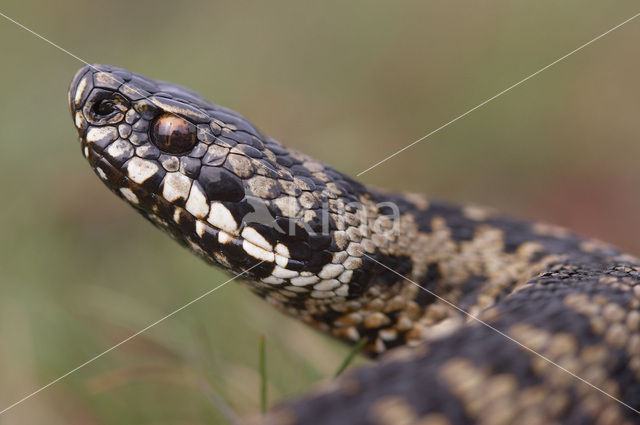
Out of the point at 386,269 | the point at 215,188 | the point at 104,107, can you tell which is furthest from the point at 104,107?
the point at 386,269

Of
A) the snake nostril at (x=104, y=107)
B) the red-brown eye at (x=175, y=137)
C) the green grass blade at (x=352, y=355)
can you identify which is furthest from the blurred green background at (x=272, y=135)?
the snake nostril at (x=104, y=107)

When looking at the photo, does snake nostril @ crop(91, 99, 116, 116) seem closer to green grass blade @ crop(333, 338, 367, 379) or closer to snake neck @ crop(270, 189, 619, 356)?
snake neck @ crop(270, 189, 619, 356)

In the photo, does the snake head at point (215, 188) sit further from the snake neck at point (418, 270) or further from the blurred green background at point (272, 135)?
the blurred green background at point (272, 135)

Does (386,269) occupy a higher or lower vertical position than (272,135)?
higher

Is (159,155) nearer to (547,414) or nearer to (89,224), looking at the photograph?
(547,414)

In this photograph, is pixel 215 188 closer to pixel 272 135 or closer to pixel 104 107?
pixel 104 107

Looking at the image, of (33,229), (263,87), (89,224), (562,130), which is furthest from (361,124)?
(33,229)
